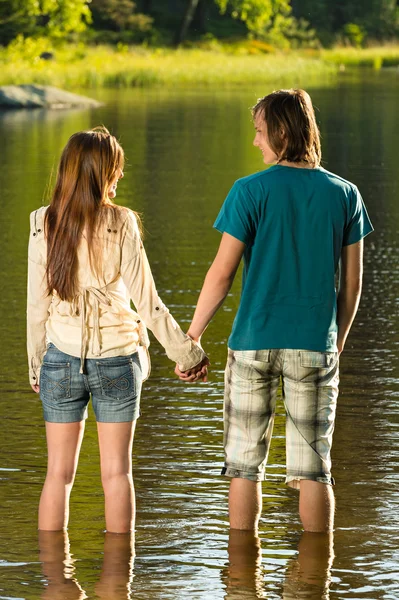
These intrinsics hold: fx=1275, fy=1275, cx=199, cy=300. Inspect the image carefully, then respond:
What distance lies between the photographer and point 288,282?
427 centimetres

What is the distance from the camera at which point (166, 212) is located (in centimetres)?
1457

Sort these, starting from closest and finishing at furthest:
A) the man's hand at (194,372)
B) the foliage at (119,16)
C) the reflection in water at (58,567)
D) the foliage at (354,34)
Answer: the reflection in water at (58,567) → the man's hand at (194,372) → the foliage at (119,16) → the foliage at (354,34)

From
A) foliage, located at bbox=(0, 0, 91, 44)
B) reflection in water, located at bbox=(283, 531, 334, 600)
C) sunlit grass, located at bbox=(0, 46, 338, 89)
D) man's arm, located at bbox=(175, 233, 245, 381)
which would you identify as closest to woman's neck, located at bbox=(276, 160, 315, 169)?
man's arm, located at bbox=(175, 233, 245, 381)

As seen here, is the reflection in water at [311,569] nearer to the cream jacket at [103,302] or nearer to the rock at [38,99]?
the cream jacket at [103,302]

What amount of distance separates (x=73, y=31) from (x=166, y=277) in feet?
159

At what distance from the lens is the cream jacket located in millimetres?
4246

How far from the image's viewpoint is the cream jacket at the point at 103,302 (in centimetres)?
425

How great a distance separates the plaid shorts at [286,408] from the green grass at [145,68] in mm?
36102

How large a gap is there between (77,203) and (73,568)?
4.11 feet

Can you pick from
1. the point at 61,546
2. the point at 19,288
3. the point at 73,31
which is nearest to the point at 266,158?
the point at 61,546

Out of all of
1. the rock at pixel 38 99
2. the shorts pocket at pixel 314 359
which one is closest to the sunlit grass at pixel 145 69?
the rock at pixel 38 99

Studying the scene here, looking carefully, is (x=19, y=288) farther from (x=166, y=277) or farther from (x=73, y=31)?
(x=73, y=31)

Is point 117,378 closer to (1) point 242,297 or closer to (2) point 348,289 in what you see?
(1) point 242,297

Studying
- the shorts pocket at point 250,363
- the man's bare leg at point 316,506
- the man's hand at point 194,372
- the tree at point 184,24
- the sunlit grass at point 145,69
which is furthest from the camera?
the tree at point 184,24
